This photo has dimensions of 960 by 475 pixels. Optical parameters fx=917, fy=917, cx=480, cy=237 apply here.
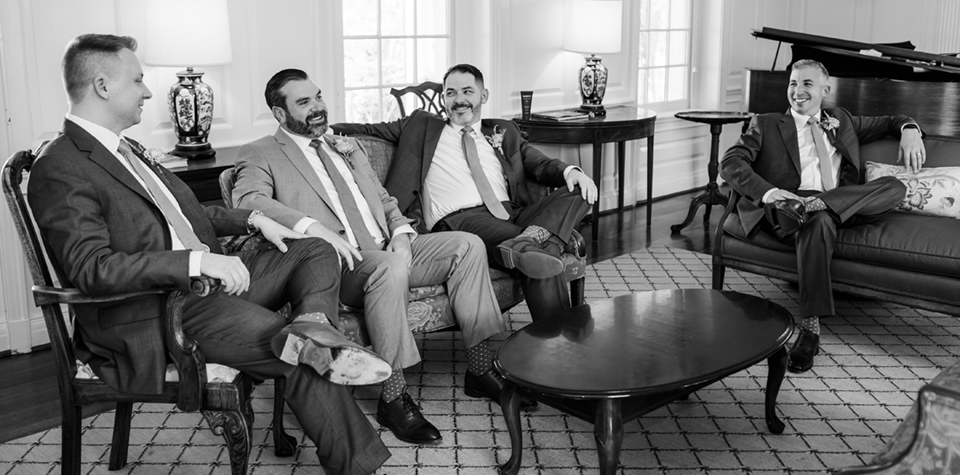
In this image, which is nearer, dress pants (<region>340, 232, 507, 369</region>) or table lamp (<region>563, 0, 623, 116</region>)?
dress pants (<region>340, 232, 507, 369</region>)

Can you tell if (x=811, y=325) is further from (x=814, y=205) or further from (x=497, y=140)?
(x=497, y=140)

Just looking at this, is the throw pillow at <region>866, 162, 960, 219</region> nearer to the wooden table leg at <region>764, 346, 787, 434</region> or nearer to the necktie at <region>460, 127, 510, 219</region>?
the wooden table leg at <region>764, 346, 787, 434</region>

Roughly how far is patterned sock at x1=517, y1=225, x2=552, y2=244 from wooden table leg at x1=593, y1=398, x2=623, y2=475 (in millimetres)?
1181

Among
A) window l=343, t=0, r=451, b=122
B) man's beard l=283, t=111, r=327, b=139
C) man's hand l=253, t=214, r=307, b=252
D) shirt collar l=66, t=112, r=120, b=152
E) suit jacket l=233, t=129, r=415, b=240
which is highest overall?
window l=343, t=0, r=451, b=122

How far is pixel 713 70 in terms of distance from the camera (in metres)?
7.09

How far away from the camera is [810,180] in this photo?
13.4ft

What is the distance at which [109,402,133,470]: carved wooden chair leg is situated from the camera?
8.70 ft

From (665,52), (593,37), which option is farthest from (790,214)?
(665,52)

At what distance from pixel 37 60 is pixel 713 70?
16.5ft

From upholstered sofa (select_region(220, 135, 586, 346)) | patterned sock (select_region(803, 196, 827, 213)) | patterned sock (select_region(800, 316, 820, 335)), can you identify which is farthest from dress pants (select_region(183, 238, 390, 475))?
patterned sock (select_region(803, 196, 827, 213))

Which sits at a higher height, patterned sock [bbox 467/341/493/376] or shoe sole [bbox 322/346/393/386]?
shoe sole [bbox 322/346/393/386]

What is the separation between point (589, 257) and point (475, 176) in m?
1.57

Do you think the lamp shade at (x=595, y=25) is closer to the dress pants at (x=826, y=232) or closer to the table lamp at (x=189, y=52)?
the dress pants at (x=826, y=232)

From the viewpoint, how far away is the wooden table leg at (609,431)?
233 cm
